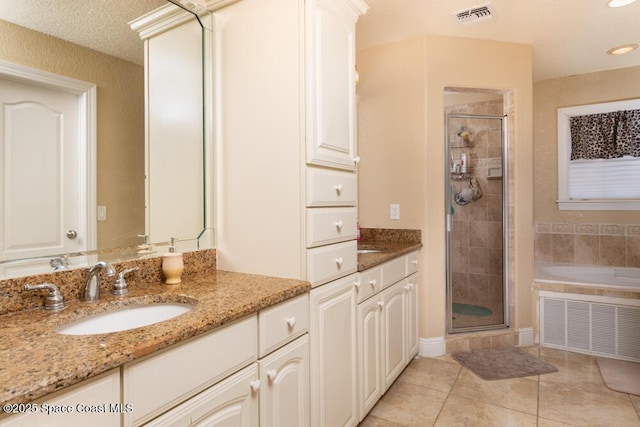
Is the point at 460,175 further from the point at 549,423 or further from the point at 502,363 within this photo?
the point at 549,423

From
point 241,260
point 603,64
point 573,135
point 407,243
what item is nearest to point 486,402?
point 407,243

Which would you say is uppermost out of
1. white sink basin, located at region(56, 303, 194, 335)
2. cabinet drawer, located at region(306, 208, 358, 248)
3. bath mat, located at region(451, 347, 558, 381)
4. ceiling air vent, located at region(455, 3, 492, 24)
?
ceiling air vent, located at region(455, 3, 492, 24)

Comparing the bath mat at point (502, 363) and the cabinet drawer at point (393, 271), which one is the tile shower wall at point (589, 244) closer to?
the bath mat at point (502, 363)

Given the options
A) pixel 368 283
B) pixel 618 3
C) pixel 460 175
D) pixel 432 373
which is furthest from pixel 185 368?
pixel 618 3

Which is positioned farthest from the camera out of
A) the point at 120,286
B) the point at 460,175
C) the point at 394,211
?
the point at 460,175

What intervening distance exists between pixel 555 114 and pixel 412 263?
2.40 meters

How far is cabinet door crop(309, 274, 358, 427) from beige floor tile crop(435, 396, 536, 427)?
57 centimetres

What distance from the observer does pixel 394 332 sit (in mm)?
2141

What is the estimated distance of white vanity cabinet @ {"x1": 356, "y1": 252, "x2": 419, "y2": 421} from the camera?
177 centimetres

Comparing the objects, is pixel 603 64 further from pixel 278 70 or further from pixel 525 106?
pixel 278 70

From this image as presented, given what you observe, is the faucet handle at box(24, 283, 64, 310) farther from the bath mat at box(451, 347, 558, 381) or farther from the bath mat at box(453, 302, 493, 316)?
the bath mat at box(453, 302, 493, 316)

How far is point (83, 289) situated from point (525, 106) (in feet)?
10.3

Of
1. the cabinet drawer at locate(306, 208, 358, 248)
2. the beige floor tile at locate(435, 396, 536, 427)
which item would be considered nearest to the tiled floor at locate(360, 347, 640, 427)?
the beige floor tile at locate(435, 396, 536, 427)

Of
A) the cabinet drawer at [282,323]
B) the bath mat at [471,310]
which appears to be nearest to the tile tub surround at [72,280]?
the cabinet drawer at [282,323]
